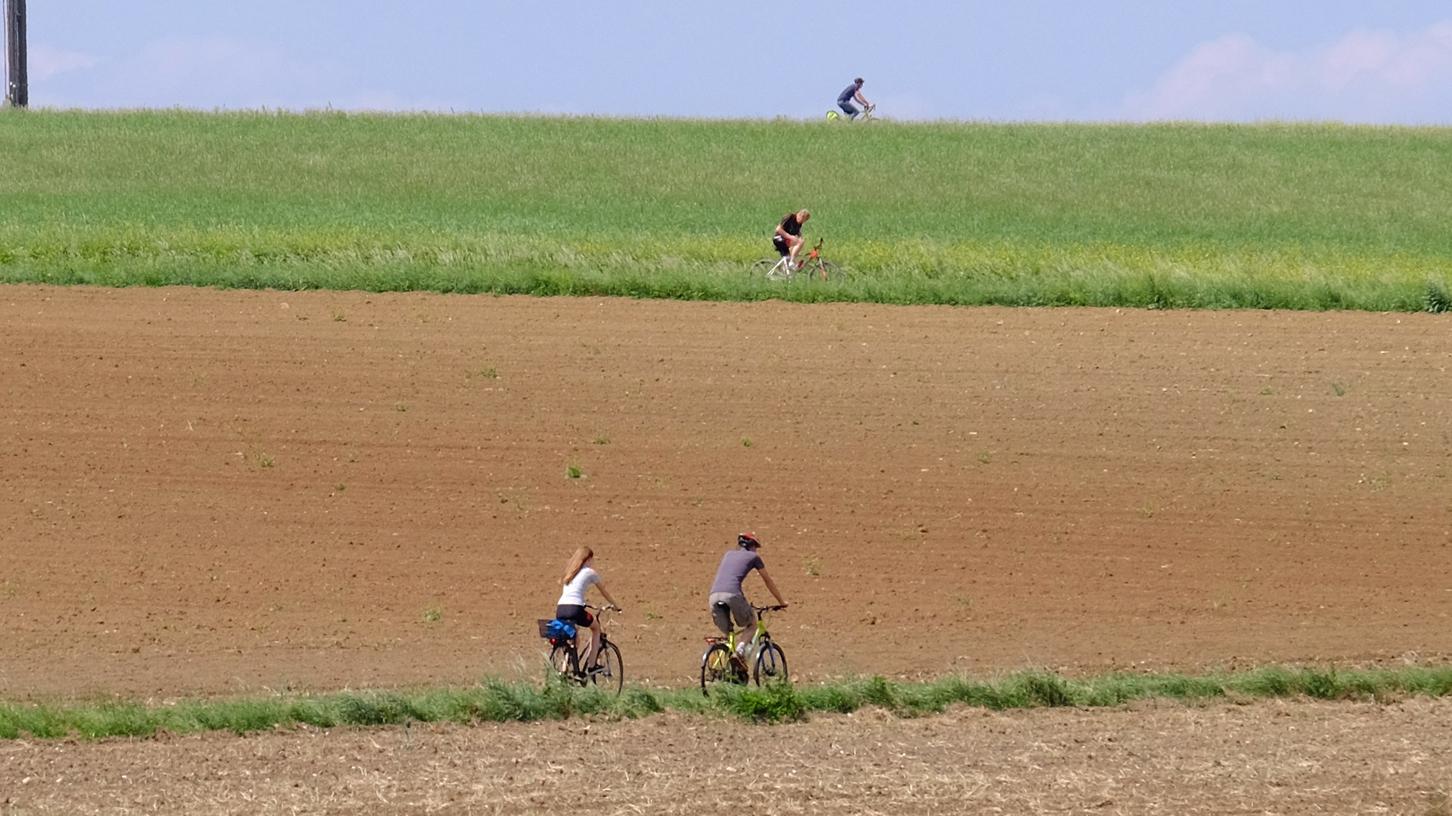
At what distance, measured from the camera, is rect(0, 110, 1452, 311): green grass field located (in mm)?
26906

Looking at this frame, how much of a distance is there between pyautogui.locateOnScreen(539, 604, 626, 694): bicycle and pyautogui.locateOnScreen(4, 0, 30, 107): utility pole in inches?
1726

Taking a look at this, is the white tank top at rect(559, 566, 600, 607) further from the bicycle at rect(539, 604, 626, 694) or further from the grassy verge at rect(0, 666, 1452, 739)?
the grassy verge at rect(0, 666, 1452, 739)

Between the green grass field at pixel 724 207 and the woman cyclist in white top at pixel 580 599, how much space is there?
12.5 meters

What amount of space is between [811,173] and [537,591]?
2506 cm

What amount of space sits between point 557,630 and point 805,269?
551 inches

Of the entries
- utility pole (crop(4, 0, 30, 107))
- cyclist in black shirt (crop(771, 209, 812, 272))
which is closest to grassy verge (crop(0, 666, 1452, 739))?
cyclist in black shirt (crop(771, 209, 812, 272))

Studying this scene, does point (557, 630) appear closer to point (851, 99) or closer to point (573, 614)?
point (573, 614)

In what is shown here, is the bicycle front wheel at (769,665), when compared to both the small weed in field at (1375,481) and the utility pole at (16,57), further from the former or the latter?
the utility pole at (16,57)

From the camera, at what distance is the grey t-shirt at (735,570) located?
1431 centimetres

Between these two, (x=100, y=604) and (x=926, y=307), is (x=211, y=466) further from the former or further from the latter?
(x=926, y=307)

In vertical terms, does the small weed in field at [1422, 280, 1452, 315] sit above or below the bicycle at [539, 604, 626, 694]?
above

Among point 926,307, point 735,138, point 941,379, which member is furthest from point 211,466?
point 735,138

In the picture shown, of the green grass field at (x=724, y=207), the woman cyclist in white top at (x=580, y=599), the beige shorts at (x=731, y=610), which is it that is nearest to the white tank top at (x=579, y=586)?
the woman cyclist in white top at (x=580, y=599)

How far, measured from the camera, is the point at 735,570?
14.4 metres
